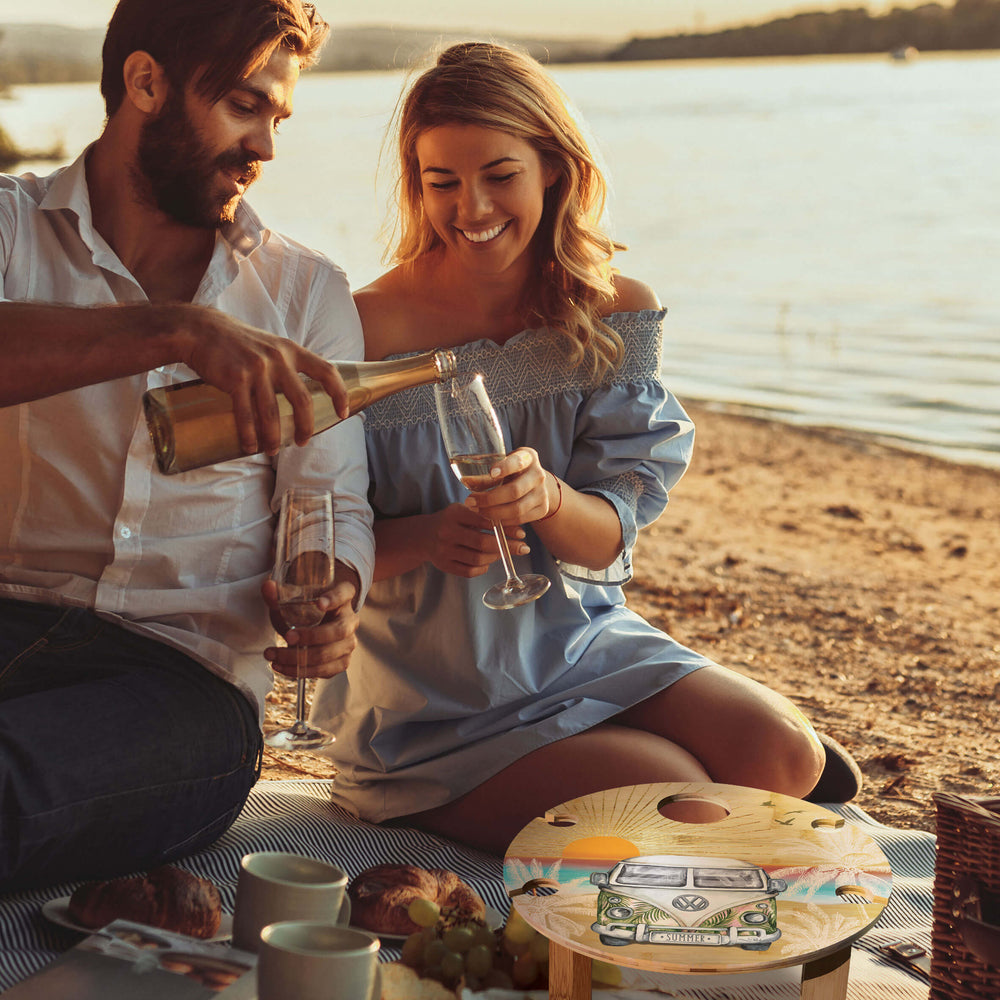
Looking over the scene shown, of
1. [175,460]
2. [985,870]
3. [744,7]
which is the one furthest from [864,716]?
[744,7]

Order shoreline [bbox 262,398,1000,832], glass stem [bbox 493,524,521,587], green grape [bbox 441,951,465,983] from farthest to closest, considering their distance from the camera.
→ shoreline [bbox 262,398,1000,832] → glass stem [bbox 493,524,521,587] → green grape [bbox 441,951,465,983]

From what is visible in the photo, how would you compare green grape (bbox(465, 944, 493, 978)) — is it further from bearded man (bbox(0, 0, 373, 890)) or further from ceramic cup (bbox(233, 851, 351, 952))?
bearded man (bbox(0, 0, 373, 890))

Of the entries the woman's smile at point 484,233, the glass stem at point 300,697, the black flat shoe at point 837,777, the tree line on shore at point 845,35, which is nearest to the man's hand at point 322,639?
the glass stem at point 300,697

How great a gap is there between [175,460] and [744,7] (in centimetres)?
3561

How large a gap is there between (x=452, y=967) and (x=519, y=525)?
111cm

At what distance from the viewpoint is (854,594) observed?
591cm

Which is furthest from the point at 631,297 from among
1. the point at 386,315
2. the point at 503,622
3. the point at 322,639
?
the point at 322,639

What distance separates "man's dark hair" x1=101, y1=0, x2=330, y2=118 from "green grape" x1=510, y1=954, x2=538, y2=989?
1762mm

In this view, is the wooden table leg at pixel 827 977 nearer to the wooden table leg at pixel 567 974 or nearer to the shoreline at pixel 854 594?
the wooden table leg at pixel 567 974

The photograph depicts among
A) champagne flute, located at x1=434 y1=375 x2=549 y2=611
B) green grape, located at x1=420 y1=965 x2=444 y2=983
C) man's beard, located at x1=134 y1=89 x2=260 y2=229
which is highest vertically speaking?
man's beard, located at x1=134 y1=89 x2=260 y2=229

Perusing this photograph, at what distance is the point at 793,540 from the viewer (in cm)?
693

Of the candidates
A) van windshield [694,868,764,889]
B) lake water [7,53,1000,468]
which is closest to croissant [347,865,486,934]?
van windshield [694,868,764,889]

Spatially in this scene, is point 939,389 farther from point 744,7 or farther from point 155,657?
point 744,7

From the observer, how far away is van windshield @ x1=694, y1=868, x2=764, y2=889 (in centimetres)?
179
